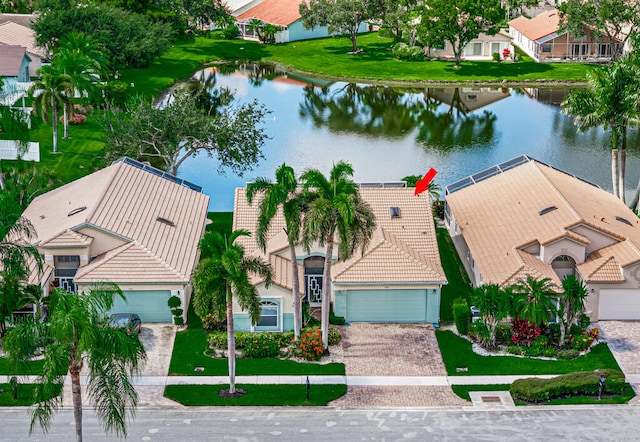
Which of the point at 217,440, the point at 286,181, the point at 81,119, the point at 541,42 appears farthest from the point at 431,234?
the point at 541,42

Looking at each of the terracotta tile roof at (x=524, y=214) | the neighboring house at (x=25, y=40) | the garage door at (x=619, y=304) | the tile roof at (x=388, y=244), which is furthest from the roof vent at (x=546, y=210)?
the neighboring house at (x=25, y=40)

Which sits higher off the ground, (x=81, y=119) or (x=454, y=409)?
(x=81, y=119)

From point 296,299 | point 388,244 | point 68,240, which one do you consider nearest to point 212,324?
point 296,299

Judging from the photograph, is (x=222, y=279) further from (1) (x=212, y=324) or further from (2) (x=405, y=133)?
(2) (x=405, y=133)

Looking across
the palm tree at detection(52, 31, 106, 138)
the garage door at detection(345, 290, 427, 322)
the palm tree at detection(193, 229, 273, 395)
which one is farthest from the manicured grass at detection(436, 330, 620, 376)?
the palm tree at detection(52, 31, 106, 138)

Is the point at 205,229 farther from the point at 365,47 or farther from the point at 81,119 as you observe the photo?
the point at 365,47

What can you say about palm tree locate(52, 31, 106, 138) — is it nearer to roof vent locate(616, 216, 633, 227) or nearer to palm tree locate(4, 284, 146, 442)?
roof vent locate(616, 216, 633, 227)
